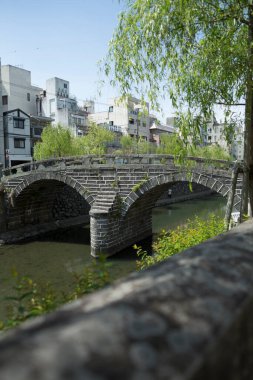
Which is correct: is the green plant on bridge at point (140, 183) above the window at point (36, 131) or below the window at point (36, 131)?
below

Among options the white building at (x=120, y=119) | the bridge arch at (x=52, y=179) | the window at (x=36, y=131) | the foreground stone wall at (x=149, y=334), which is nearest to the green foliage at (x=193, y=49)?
the foreground stone wall at (x=149, y=334)

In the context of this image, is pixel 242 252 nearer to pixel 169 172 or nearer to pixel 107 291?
pixel 107 291

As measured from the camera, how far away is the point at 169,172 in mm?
16062

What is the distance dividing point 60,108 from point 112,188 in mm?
36066

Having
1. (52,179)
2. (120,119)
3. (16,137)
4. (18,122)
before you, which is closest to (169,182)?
(52,179)

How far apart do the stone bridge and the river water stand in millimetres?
1021

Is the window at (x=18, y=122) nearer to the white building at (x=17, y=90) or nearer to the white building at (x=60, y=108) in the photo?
the white building at (x=17, y=90)

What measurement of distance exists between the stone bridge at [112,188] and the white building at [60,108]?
29.1 meters

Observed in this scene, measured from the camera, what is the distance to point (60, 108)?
49.8 m

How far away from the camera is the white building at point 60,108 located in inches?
1944

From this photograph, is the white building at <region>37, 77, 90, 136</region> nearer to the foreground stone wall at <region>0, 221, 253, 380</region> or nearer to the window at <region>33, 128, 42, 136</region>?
the window at <region>33, 128, 42, 136</region>

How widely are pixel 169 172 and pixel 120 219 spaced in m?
3.41

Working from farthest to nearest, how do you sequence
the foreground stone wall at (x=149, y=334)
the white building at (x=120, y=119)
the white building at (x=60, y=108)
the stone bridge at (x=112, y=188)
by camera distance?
1. the white building at (x=120, y=119)
2. the white building at (x=60, y=108)
3. the stone bridge at (x=112, y=188)
4. the foreground stone wall at (x=149, y=334)

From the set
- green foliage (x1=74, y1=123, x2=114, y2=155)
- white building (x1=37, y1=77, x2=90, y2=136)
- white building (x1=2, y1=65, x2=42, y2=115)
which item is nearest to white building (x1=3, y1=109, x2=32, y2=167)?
white building (x1=2, y1=65, x2=42, y2=115)
